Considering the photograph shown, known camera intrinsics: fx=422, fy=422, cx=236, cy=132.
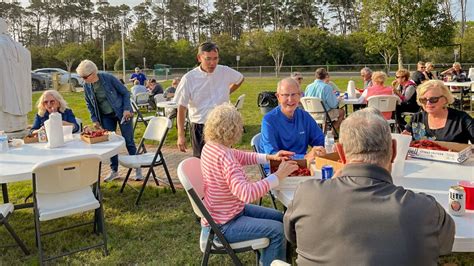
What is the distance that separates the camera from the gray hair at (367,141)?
149cm

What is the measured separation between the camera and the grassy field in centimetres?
A: 323

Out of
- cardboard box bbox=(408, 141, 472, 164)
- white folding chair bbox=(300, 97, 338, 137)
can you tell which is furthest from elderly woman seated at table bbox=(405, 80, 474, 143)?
white folding chair bbox=(300, 97, 338, 137)

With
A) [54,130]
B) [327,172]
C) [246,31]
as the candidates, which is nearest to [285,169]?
[327,172]

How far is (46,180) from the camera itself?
2928 mm

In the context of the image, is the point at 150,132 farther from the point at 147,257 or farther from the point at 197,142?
the point at 147,257

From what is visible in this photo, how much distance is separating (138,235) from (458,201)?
266cm

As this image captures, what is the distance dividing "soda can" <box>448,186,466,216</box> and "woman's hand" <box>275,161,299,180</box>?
81 cm

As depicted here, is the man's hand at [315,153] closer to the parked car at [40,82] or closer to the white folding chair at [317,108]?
the white folding chair at [317,108]

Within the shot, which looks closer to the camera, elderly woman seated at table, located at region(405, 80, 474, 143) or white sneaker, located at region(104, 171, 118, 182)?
elderly woman seated at table, located at region(405, 80, 474, 143)

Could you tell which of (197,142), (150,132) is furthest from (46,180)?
(150,132)

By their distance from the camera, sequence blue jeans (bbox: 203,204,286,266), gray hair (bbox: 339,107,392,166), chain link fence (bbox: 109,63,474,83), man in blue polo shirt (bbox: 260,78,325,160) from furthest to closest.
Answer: chain link fence (bbox: 109,63,474,83) < man in blue polo shirt (bbox: 260,78,325,160) < blue jeans (bbox: 203,204,286,266) < gray hair (bbox: 339,107,392,166)

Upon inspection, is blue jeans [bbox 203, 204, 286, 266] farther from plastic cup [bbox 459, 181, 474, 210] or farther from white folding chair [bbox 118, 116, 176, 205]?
white folding chair [bbox 118, 116, 176, 205]

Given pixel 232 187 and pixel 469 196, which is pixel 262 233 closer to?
pixel 232 187

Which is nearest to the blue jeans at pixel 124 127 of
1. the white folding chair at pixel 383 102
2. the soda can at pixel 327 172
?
the soda can at pixel 327 172
